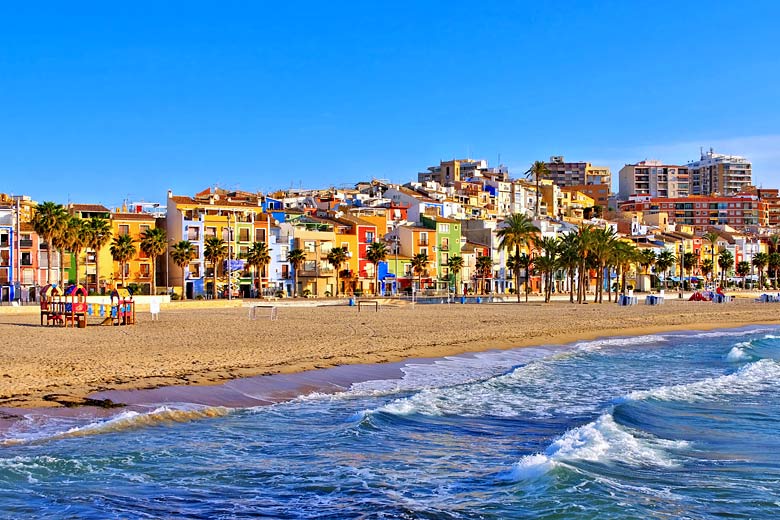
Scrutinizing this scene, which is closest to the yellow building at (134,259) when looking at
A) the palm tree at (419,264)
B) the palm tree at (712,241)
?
the palm tree at (419,264)

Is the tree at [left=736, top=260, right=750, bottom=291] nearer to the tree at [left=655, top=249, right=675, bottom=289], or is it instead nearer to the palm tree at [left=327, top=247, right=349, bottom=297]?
the tree at [left=655, top=249, right=675, bottom=289]

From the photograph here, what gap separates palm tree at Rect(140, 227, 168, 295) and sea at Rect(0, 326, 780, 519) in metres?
48.0

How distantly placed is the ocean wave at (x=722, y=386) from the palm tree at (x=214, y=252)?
1903 inches

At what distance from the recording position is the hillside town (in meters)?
66.1

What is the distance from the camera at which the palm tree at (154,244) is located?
215ft

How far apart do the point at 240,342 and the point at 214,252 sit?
136 ft

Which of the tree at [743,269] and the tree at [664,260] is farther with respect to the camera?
the tree at [743,269]

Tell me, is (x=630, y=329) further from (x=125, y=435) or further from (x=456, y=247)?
(x=456, y=247)

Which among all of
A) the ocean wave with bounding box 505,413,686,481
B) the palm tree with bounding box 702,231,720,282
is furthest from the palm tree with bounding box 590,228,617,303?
the ocean wave with bounding box 505,413,686,481

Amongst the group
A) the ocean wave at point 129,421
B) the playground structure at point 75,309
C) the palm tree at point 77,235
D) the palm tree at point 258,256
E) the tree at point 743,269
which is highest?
the palm tree at point 77,235

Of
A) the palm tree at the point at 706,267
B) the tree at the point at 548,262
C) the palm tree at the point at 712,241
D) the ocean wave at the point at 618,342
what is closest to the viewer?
the ocean wave at the point at 618,342

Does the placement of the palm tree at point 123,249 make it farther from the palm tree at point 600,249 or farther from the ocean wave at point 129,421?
the ocean wave at point 129,421

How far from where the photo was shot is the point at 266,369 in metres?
20.9

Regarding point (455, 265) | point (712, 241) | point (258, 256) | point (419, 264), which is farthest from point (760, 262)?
point (258, 256)
